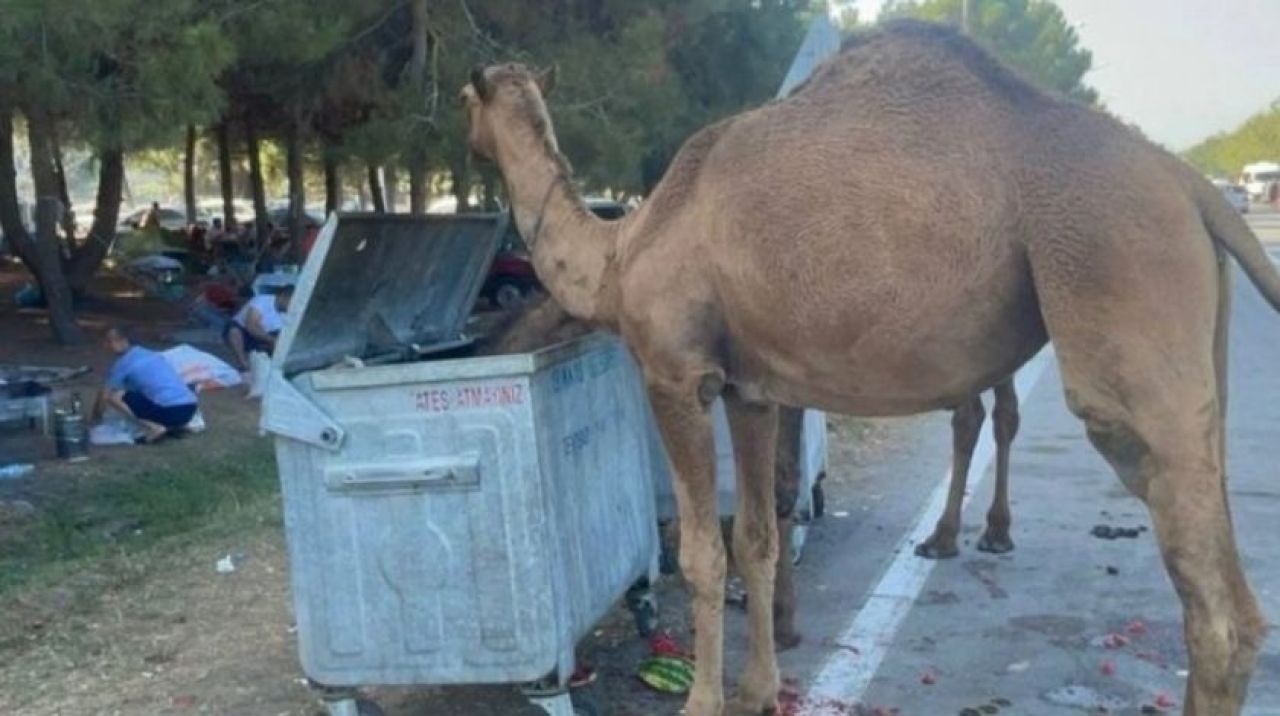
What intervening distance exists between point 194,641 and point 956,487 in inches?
158

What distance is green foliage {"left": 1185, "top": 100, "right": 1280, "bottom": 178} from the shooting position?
133 m

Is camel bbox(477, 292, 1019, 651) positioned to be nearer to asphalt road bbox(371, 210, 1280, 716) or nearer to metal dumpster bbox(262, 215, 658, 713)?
asphalt road bbox(371, 210, 1280, 716)

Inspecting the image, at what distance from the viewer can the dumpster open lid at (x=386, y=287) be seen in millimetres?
5668

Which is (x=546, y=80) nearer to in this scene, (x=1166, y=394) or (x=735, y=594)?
(x=735, y=594)

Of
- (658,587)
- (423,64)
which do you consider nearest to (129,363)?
(423,64)

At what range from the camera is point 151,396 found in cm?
1381

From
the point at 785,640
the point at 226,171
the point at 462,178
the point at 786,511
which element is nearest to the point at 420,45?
the point at 462,178

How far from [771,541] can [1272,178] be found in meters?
104

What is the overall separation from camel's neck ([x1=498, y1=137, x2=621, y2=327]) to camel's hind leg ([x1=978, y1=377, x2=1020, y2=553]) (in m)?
A: 3.37

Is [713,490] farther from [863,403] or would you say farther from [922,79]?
[922,79]

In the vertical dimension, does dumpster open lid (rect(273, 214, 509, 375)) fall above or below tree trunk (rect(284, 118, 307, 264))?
above

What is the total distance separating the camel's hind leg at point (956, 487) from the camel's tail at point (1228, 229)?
3.52m

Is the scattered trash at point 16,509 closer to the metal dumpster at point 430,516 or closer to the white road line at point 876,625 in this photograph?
the white road line at point 876,625

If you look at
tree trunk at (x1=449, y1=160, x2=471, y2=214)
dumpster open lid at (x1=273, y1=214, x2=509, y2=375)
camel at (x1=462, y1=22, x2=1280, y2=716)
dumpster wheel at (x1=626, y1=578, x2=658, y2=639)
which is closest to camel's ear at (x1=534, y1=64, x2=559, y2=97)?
dumpster open lid at (x1=273, y1=214, x2=509, y2=375)
